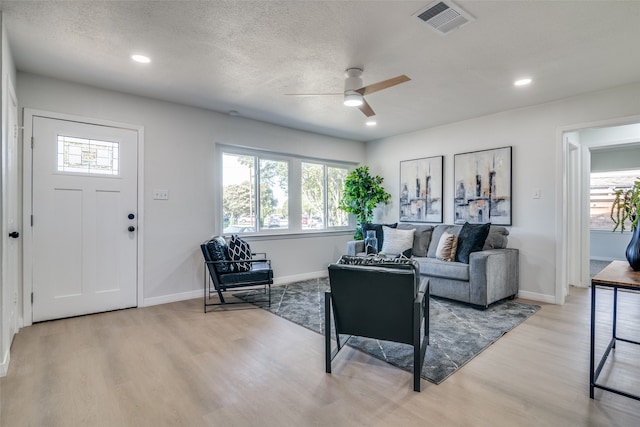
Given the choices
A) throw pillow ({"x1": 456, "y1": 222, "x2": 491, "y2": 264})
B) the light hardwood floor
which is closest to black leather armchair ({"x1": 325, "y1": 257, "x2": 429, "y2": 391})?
the light hardwood floor

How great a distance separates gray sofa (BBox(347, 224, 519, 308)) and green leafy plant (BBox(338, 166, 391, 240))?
1.40 meters

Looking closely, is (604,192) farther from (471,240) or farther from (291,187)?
(291,187)

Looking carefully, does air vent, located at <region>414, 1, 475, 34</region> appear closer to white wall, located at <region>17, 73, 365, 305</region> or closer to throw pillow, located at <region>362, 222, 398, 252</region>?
white wall, located at <region>17, 73, 365, 305</region>

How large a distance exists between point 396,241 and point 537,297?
6.31ft

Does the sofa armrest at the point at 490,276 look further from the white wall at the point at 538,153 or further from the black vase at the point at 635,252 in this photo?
the black vase at the point at 635,252

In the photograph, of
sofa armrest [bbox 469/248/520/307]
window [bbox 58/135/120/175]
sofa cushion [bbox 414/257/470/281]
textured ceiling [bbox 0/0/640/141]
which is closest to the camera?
textured ceiling [bbox 0/0/640/141]

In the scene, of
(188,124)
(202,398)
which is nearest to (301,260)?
(188,124)

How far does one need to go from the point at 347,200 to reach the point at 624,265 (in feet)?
13.0

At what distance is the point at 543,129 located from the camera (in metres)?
4.04

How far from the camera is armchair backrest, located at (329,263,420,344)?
6.86 feet

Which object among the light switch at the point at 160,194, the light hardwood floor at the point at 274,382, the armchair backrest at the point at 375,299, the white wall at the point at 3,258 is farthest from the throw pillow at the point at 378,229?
the white wall at the point at 3,258

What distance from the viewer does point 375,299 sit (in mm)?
2182

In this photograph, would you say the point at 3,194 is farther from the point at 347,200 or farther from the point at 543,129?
the point at 543,129

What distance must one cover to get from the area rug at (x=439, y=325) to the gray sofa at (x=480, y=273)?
15 centimetres
